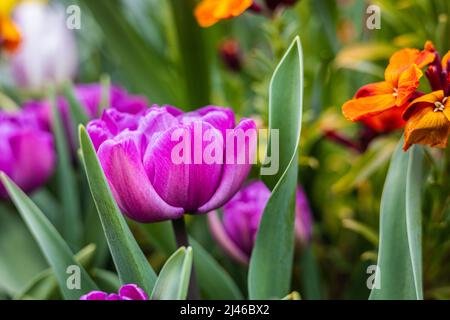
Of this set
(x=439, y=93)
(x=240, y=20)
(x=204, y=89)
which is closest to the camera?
(x=439, y=93)

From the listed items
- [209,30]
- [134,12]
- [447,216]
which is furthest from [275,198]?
[134,12]

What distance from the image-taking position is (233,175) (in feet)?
1.30

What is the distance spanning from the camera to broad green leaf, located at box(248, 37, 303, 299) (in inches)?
16.3

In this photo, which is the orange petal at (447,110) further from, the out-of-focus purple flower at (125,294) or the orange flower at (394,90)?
the out-of-focus purple flower at (125,294)

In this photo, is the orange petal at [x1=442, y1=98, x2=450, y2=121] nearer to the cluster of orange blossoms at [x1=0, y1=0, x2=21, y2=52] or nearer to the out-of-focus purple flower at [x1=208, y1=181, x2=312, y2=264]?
the out-of-focus purple flower at [x1=208, y1=181, x2=312, y2=264]

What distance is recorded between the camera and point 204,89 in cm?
67

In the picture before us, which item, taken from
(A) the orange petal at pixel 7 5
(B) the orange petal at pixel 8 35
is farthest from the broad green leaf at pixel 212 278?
(A) the orange petal at pixel 7 5

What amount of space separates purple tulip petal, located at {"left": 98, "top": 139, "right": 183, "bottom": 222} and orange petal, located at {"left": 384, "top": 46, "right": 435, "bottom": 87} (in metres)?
0.14

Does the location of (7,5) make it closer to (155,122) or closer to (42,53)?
(42,53)

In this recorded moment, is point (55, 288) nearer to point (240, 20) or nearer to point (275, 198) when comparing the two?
point (275, 198)

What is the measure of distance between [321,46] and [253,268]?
1.45 ft

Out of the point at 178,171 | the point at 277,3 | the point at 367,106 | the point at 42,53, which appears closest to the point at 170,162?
the point at 178,171

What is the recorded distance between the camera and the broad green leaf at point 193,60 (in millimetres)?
660

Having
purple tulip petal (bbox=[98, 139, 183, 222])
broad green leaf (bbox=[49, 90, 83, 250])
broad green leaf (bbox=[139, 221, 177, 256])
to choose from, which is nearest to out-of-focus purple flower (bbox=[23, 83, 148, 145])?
broad green leaf (bbox=[49, 90, 83, 250])
